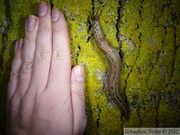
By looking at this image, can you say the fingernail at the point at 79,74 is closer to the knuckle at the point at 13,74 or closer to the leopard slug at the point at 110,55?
the leopard slug at the point at 110,55

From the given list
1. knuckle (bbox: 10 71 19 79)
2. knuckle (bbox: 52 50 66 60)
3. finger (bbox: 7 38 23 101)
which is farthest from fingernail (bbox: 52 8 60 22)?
knuckle (bbox: 10 71 19 79)

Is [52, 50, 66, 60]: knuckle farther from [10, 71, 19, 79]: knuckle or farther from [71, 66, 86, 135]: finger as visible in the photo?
[10, 71, 19, 79]: knuckle

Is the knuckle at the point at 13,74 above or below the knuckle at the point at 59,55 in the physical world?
below

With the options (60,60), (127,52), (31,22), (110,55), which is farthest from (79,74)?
(31,22)

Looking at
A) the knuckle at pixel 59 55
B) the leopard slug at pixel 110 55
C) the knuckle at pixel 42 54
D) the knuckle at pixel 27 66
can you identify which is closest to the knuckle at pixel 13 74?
the knuckle at pixel 27 66

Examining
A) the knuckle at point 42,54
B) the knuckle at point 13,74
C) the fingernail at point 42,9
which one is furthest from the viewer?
the knuckle at point 13,74

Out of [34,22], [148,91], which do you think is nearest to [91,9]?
[34,22]

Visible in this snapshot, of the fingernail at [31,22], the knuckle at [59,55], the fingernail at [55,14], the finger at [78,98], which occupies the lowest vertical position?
the finger at [78,98]
